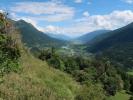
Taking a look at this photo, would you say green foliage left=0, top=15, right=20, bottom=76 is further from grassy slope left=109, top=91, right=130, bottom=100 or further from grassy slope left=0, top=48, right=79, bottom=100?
grassy slope left=109, top=91, right=130, bottom=100

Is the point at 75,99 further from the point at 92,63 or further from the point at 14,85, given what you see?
the point at 92,63

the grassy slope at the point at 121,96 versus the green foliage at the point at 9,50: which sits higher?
the green foliage at the point at 9,50

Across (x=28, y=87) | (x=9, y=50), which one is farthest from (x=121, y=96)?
(x=28, y=87)

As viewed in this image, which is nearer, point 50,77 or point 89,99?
point 89,99

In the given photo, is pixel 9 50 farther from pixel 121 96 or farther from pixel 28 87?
pixel 121 96

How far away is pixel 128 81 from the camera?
493 ft

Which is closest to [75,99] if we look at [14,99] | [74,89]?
[74,89]

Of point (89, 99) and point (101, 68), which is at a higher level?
point (89, 99)

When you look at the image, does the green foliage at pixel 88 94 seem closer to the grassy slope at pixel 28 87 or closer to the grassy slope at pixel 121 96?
the grassy slope at pixel 28 87

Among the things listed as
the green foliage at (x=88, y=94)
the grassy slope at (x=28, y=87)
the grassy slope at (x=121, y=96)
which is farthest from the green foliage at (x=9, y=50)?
the grassy slope at (x=121, y=96)

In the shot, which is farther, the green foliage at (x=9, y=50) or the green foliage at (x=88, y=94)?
the green foliage at (x=88, y=94)

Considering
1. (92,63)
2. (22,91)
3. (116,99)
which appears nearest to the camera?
(22,91)

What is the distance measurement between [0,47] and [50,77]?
14.9ft

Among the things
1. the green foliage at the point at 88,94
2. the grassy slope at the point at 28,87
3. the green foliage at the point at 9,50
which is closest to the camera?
the grassy slope at the point at 28,87
